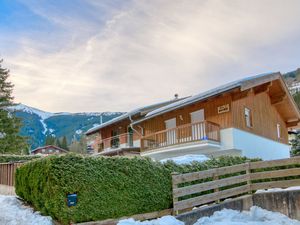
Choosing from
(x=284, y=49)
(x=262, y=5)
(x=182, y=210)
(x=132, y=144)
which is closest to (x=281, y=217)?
(x=182, y=210)

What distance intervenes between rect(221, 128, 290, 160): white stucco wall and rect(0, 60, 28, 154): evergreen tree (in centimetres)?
2197

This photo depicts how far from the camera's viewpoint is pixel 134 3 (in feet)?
45.9

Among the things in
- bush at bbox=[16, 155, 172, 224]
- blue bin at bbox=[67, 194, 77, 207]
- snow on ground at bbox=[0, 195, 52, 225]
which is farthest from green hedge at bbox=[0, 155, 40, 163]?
blue bin at bbox=[67, 194, 77, 207]

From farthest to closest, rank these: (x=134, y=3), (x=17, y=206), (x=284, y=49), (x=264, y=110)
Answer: (x=264, y=110) → (x=284, y=49) → (x=134, y=3) → (x=17, y=206)

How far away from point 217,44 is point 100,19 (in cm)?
565

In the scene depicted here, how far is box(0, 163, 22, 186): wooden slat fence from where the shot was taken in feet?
47.5

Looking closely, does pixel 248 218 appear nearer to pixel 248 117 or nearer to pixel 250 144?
pixel 250 144

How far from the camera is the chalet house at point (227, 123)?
17.7 m

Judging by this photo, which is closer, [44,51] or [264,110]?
[44,51]

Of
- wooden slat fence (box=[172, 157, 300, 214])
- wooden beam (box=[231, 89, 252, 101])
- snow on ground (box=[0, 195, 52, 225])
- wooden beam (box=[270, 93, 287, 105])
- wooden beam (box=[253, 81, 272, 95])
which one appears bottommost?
snow on ground (box=[0, 195, 52, 225])

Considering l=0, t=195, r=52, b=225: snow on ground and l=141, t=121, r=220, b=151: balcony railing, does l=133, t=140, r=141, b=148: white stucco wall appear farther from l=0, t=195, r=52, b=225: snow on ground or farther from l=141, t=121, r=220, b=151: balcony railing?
l=0, t=195, r=52, b=225: snow on ground

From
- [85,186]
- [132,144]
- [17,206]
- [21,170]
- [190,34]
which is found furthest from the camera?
[132,144]

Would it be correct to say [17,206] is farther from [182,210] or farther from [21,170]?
[182,210]

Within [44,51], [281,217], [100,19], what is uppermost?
[100,19]
